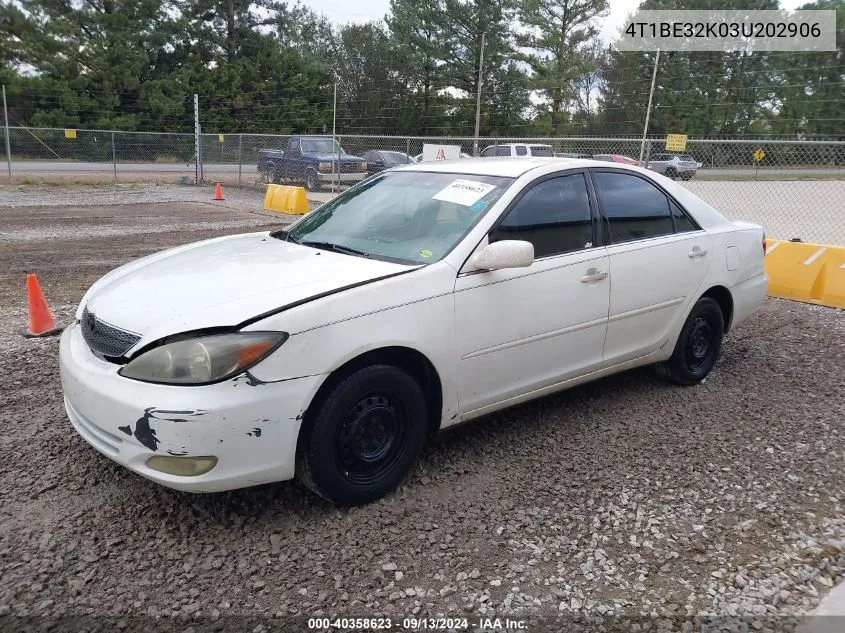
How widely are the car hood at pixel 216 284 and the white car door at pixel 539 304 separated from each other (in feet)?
1.71

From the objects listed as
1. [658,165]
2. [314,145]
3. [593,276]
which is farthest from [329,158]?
[593,276]

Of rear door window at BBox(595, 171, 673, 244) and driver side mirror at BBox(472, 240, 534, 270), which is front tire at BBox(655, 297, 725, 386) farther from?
driver side mirror at BBox(472, 240, 534, 270)

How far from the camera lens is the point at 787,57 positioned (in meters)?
38.8

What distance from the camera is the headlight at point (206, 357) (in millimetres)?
2641

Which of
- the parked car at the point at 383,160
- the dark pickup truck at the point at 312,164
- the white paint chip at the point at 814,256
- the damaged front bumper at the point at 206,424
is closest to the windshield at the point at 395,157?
the parked car at the point at 383,160

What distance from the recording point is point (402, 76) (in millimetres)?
46000

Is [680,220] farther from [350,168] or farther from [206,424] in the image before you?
[350,168]

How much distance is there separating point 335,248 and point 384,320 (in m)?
0.84

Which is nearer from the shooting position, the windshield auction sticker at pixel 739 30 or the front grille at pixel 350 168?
the front grille at pixel 350 168

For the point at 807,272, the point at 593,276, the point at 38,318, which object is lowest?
the point at 38,318

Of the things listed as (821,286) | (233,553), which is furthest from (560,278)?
(821,286)

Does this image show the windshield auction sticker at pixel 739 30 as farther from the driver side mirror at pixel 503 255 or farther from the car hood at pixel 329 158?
the driver side mirror at pixel 503 255

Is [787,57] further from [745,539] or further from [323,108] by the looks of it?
[745,539]

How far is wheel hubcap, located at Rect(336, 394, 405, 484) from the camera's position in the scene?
9.77 feet
